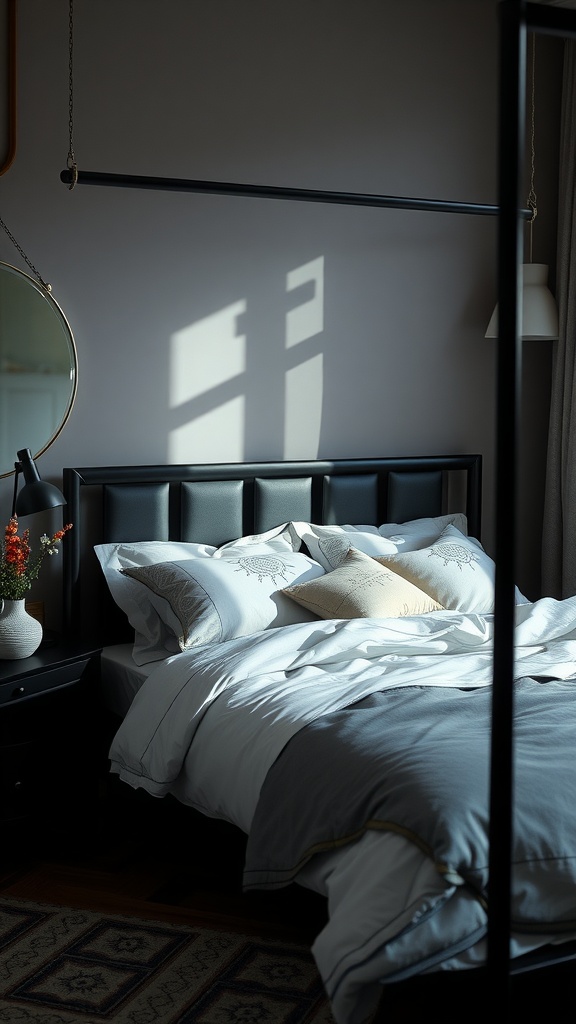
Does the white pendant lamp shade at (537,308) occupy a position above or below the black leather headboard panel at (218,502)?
above

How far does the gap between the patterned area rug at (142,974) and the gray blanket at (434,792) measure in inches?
10.5

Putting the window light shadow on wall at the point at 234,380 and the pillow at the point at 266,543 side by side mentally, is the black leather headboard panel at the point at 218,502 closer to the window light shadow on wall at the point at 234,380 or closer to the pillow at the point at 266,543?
the pillow at the point at 266,543

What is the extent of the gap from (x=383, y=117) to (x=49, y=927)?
11.2 feet

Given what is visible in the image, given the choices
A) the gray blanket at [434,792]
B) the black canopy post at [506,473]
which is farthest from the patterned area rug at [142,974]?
the black canopy post at [506,473]

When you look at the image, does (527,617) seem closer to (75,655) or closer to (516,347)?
(75,655)

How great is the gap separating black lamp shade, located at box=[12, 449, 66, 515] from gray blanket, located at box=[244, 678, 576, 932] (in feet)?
3.84

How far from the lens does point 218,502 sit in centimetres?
387

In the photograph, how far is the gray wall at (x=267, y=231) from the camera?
11.9 feet

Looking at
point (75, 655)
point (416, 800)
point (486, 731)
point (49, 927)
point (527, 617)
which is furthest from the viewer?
point (527, 617)

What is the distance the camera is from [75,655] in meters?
3.23

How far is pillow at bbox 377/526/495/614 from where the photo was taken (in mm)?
3719

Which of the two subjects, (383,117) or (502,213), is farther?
(383,117)

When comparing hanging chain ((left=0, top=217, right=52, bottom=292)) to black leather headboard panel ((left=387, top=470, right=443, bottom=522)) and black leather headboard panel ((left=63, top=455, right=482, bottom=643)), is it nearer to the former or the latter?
black leather headboard panel ((left=63, top=455, right=482, bottom=643))

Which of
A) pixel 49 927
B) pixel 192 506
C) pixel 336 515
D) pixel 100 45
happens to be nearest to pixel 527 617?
pixel 336 515
